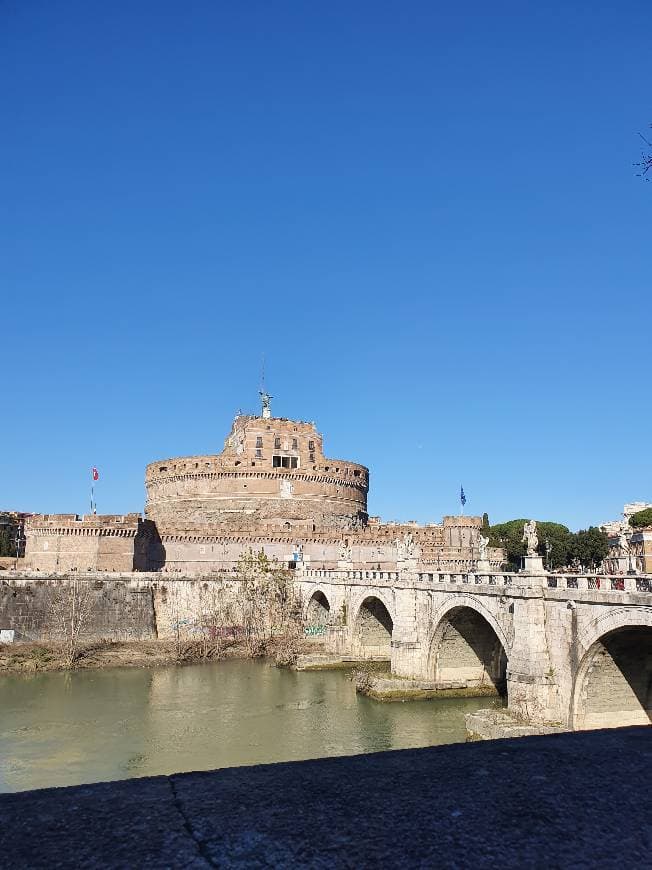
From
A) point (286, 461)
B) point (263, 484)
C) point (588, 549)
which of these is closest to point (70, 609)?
point (263, 484)

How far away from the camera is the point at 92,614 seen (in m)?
41.8

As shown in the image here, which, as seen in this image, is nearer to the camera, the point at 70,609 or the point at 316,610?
the point at 70,609

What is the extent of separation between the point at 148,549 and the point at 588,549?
39.9 m

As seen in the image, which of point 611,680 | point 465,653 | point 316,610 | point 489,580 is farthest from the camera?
point 316,610

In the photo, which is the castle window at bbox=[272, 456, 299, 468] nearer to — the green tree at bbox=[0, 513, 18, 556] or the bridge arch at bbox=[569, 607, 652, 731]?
the green tree at bbox=[0, 513, 18, 556]

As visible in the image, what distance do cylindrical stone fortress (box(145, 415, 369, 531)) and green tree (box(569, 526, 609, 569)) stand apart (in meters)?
20.0

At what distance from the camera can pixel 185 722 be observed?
25578mm

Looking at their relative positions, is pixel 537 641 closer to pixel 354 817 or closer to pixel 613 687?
pixel 613 687

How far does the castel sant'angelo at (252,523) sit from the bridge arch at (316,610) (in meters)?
2.80

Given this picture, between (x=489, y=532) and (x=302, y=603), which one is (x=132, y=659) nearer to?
(x=302, y=603)

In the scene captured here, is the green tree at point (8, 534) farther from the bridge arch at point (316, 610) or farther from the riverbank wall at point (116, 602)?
the bridge arch at point (316, 610)

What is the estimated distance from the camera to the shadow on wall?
158 ft

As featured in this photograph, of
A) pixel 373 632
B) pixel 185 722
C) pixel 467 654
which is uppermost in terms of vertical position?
pixel 373 632

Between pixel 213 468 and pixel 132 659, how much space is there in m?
26.8
